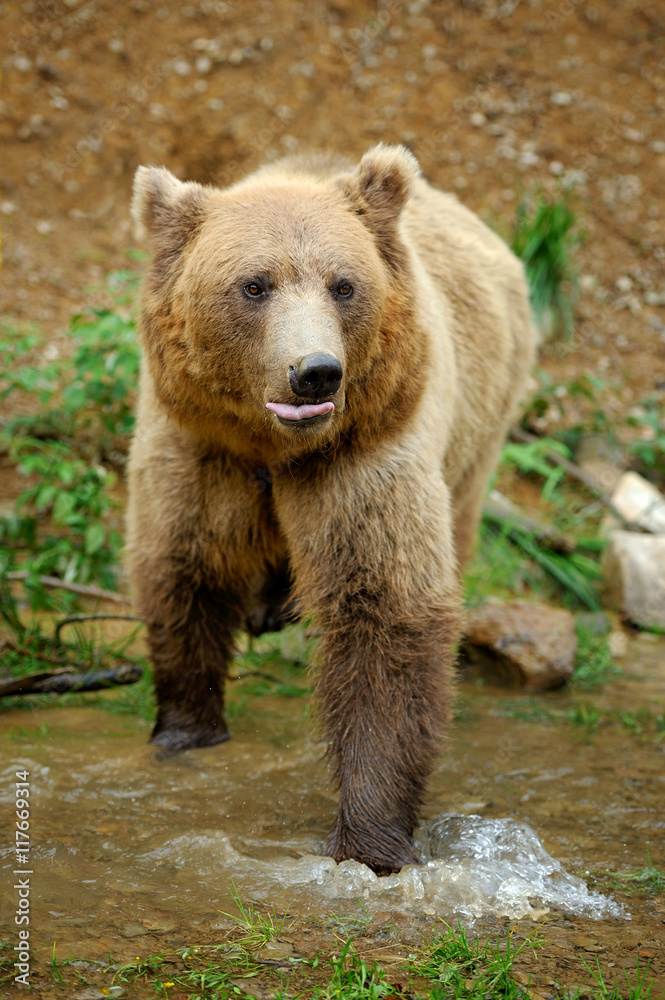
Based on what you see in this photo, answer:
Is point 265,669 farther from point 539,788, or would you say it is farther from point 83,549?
point 539,788

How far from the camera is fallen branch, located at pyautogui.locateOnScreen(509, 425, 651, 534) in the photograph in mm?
7323

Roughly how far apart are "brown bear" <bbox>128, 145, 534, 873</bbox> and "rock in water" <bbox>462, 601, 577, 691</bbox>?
71.6 inches

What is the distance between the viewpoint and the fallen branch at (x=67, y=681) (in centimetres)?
458

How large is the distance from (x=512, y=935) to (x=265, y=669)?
295 centimetres

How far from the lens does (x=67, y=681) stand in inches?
188

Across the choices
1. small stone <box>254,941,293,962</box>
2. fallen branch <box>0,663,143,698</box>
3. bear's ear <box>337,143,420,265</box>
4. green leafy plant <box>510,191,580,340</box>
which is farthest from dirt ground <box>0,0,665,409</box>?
small stone <box>254,941,293,962</box>

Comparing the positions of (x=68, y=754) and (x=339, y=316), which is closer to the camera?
(x=339, y=316)

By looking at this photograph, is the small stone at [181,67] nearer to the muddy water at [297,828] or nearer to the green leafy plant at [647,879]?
the muddy water at [297,828]

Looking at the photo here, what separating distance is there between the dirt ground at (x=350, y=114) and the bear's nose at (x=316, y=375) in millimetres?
5679

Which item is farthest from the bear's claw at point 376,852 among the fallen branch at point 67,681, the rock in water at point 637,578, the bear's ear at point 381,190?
the rock in water at point 637,578

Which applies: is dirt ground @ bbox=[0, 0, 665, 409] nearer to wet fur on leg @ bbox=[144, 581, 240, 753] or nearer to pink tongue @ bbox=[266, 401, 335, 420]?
wet fur on leg @ bbox=[144, 581, 240, 753]

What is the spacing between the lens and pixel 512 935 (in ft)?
9.47

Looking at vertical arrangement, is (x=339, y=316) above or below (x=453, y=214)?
below

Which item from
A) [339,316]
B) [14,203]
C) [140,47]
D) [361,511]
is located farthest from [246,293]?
[140,47]
